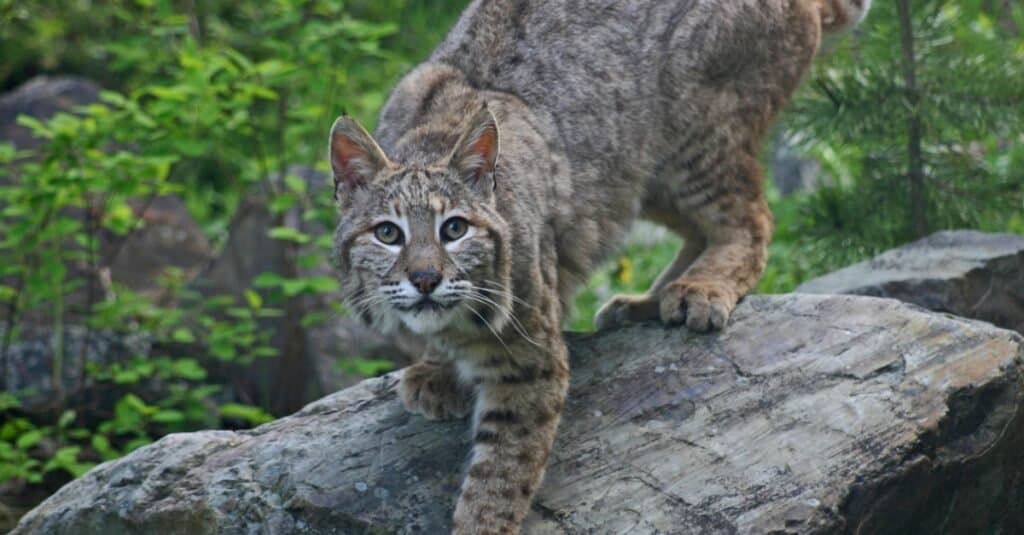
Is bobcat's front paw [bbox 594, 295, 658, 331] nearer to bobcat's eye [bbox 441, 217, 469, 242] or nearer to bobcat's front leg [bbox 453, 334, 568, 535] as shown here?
bobcat's front leg [bbox 453, 334, 568, 535]

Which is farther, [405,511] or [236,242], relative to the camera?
[236,242]

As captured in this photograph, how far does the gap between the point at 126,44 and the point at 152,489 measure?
4.38 metres

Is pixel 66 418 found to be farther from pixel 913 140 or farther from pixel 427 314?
pixel 913 140

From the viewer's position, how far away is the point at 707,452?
4.55 m

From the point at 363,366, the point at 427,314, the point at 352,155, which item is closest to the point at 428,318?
the point at 427,314

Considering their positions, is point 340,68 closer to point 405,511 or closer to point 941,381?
point 405,511

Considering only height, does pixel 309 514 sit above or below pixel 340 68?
below

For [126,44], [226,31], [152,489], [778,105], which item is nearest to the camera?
[152,489]

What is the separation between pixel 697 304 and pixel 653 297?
1.88 ft

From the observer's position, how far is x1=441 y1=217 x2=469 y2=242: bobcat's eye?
170 inches

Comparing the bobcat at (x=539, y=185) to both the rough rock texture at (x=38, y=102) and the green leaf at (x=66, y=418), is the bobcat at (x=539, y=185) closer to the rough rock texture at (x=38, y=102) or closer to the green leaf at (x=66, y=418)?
the green leaf at (x=66, y=418)

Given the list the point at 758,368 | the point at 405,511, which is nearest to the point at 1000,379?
the point at 758,368

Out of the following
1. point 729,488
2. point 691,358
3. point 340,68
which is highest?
point 340,68

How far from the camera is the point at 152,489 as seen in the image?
4891 mm
